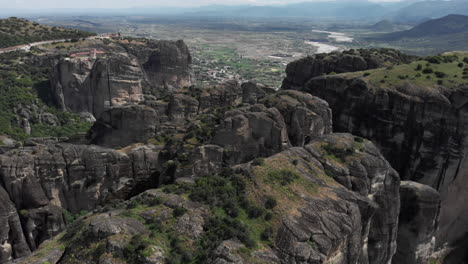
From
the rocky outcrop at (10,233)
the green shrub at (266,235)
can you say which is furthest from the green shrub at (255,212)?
the rocky outcrop at (10,233)

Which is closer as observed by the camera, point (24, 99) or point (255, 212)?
point (255, 212)

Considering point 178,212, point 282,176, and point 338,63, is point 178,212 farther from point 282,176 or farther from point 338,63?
point 338,63

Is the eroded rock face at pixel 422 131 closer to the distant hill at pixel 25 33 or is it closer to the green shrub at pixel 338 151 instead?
the green shrub at pixel 338 151

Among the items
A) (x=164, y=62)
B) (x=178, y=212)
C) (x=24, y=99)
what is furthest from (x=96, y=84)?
(x=178, y=212)

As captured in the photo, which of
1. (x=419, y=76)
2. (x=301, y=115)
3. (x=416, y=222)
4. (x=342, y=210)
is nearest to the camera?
(x=342, y=210)

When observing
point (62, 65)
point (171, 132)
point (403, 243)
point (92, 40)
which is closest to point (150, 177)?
point (171, 132)

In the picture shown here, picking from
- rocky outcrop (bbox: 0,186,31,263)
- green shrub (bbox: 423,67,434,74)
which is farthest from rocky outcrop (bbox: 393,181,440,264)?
rocky outcrop (bbox: 0,186,31,263)

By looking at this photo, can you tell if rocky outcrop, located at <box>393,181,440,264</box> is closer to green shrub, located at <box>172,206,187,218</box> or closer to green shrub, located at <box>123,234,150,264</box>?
green shrub, located at <box>172,206,187,218</box>
